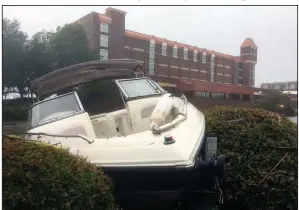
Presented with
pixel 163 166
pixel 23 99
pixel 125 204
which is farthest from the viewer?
pixel 23 99

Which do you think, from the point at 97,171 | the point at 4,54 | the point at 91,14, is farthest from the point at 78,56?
the point at 97,171

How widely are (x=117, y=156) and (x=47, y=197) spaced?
659mm

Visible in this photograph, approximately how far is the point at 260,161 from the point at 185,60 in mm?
1199

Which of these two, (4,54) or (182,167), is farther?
(4,54)

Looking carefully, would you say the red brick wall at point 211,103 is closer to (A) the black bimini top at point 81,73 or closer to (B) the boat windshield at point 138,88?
(B) the boat windshield at point 138,88

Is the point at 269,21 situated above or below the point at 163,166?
above

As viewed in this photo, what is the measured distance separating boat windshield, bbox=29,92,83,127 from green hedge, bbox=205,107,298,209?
1.30 metres

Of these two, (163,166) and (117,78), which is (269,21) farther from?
(117,78)

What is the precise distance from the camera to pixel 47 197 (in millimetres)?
1757

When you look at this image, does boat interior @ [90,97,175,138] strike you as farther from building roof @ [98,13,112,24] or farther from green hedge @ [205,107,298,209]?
building roof @ [98,13,112,24]

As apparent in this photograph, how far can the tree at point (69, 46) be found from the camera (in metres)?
2.92

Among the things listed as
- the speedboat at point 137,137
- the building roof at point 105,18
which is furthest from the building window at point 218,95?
the building roof at point 105,18

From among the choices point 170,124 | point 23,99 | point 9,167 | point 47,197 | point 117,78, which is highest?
point 117,78

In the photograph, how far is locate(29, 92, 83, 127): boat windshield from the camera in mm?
2982
